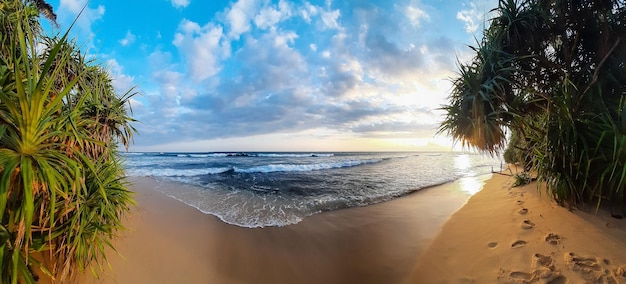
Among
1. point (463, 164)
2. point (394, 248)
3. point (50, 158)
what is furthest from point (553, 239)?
point (463, 164)

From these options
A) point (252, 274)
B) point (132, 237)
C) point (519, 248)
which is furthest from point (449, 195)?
point (132, 237)

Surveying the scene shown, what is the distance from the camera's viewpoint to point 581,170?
377 centimetres

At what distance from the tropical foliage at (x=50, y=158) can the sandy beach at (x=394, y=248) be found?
2.37 ft

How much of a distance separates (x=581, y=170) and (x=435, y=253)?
261 centimetres

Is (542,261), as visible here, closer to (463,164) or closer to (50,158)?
(50,158)

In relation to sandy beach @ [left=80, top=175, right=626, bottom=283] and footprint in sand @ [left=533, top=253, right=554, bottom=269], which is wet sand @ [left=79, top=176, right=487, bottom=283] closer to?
sandy beach @ [left=80, top=175, right=626, bottom=283]

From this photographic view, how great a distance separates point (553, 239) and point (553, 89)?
2.87m

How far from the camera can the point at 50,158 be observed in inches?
86.7

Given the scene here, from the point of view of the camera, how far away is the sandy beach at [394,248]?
2.97m

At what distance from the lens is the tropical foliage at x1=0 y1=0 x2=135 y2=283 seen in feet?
6.40

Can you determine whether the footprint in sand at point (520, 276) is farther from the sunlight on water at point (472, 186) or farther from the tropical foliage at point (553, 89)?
the sunlight on water at point (472, 186)

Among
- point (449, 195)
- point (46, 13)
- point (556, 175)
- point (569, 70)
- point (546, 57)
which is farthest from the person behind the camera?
point (46, 13)

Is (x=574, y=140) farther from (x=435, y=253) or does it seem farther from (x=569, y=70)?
(x=435, y=253)

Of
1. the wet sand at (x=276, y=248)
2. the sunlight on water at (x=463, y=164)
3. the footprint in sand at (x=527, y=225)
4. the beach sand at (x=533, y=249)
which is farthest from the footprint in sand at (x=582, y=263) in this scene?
the sunlight on water at (x=463, y=164)
